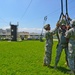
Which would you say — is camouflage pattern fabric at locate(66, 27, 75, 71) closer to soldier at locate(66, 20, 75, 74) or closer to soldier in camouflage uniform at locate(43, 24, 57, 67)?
soldier at locate(66, 20, 75, 74)

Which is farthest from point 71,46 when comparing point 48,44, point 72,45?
point 48,44

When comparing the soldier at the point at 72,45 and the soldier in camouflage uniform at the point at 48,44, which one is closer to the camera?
the soldier at the point at 72,45

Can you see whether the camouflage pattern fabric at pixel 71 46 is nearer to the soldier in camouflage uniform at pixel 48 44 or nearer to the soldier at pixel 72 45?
the soldier at pixel 72 45

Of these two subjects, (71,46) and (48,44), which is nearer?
(71,46)

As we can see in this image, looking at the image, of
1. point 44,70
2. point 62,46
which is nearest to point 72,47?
point 62,46

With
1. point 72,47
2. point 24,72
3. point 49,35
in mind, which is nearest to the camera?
point 72,47

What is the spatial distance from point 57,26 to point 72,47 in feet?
4.46

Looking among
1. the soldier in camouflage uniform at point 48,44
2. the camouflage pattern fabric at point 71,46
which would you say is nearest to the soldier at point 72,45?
the camouflage pattern fabric at point 71,46

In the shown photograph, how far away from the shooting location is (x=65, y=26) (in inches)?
358

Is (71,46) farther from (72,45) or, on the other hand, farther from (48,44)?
(48,44)

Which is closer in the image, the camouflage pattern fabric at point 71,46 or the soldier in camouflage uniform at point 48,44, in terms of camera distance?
the camouflage pattern fabric at point 71,46

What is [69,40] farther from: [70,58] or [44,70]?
[44,70]

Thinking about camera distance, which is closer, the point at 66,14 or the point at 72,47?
the point at 72,47

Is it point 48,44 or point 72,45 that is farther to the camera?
point 48,44
